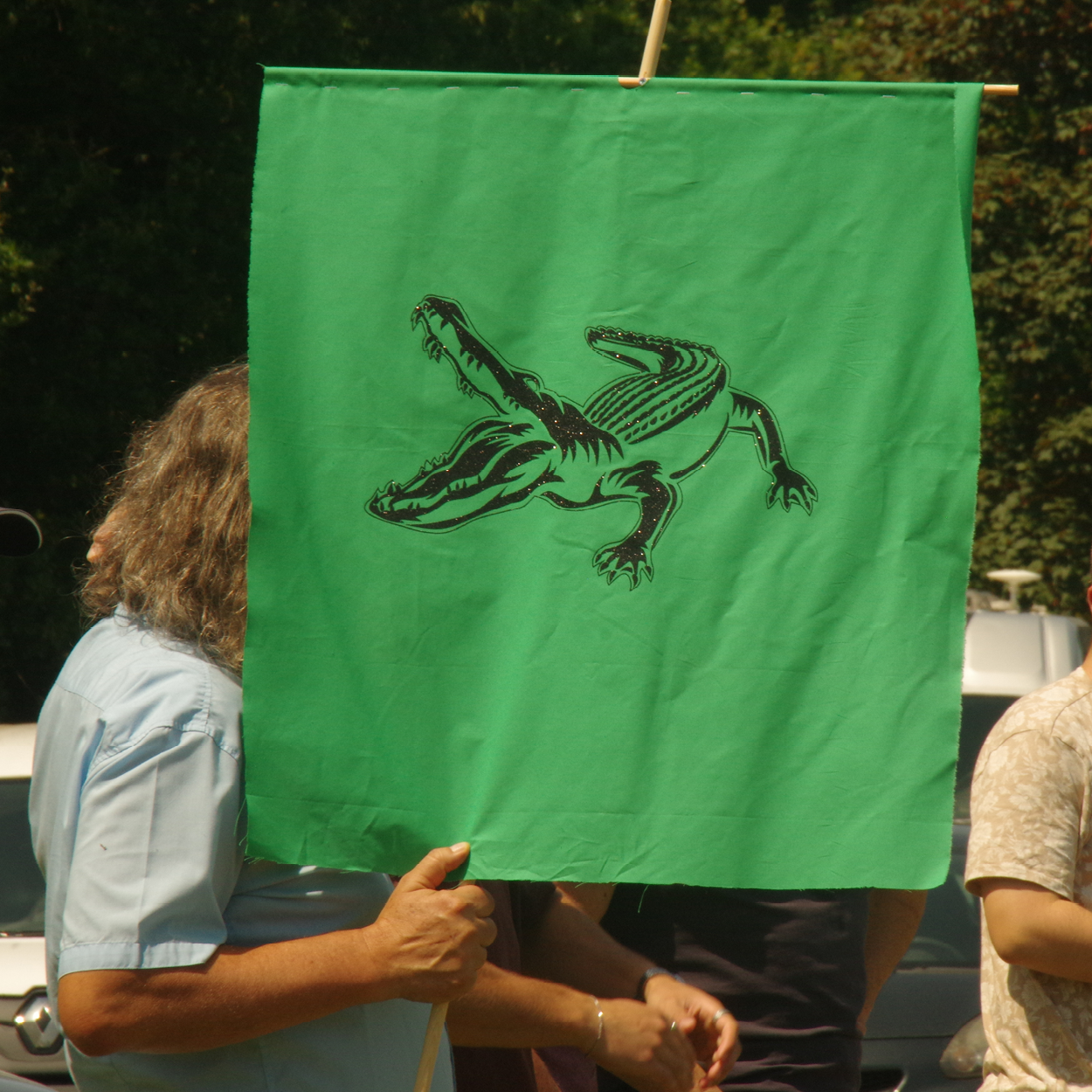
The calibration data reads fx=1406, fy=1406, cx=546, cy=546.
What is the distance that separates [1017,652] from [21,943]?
4.52 meters

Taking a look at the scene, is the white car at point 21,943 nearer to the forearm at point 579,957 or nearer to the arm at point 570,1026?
the forearm at point 579,957

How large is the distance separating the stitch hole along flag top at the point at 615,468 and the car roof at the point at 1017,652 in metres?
4.54

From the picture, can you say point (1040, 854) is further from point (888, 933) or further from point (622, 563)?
point (622, 563)

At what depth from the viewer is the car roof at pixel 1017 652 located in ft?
20.4

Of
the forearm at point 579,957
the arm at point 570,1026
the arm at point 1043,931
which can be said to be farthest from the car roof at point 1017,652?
the arm at point 570,1026

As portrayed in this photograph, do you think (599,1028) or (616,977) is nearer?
(599,1028)

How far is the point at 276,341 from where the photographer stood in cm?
177

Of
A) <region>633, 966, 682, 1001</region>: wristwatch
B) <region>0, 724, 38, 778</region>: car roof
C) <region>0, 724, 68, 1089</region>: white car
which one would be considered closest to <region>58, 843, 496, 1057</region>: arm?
<region>633, 966, 682, 1001</region>: wristwatch

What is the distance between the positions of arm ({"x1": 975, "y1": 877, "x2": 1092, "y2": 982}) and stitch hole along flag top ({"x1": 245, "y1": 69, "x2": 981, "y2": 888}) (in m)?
0.61

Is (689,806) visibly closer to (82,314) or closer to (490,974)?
(490,974)

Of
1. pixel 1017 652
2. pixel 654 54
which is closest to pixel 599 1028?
pixel 654 54

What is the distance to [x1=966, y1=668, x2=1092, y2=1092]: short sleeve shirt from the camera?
7.31 feet

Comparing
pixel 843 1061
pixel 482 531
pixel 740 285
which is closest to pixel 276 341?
pixel 482 531

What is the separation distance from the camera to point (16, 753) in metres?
4.34
